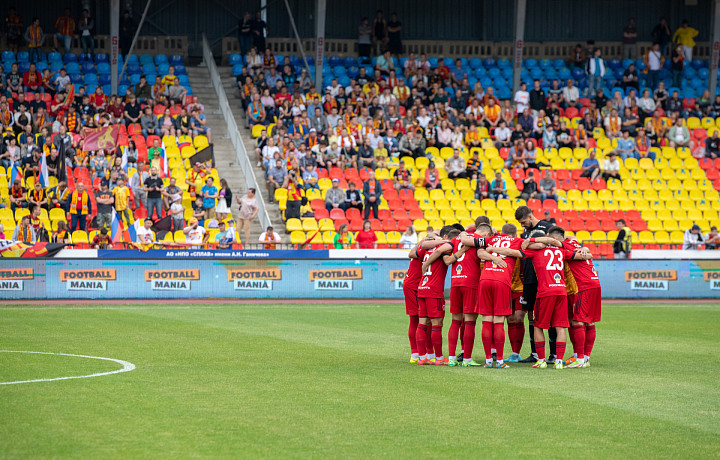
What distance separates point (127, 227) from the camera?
2528 centimetres

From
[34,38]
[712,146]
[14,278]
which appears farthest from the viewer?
[712,146]

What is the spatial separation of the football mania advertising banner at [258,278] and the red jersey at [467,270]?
11.6 metres

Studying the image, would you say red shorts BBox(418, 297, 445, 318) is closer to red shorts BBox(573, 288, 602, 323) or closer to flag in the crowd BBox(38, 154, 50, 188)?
red shorts BBox(573, 288, 602, 323)

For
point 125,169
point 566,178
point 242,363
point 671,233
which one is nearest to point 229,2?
point 125,169

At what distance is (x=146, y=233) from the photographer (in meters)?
23.6

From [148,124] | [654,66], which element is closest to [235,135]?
[148,124]

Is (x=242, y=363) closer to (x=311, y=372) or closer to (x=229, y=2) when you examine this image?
(x=311, y=372)

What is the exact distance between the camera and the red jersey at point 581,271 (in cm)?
1255

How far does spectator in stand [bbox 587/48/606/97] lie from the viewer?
3525 cm

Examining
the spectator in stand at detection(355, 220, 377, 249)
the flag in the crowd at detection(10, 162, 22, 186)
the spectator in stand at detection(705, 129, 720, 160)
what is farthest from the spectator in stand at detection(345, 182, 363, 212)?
the spectator in stand at detection(705, 129, 720, 160)

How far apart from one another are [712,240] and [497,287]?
56.0 feet

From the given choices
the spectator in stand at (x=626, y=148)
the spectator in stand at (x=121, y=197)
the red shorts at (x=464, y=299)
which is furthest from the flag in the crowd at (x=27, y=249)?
the spectator in stand at (x=626, y=148)

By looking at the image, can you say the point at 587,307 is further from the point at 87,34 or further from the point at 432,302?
the point at 87,34

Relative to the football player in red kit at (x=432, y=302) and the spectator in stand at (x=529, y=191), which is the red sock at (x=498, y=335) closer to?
the football player in red kit at (x=432, y=302)
